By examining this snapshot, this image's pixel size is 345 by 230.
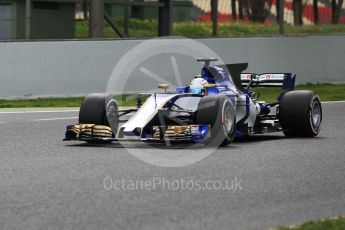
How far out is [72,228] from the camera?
7.52 meters

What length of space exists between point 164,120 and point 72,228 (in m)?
5.68

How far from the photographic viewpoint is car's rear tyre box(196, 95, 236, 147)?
12.8 meters

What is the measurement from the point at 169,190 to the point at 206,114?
3495 mm

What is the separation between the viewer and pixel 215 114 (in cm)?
1280

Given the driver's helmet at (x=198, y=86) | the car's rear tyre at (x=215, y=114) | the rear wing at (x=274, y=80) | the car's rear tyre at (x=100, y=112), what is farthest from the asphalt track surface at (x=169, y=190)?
the rear wing at (x=274, y=80)

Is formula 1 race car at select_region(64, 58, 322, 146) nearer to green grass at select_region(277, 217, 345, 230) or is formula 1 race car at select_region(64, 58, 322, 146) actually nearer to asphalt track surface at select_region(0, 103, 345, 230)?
asphalt track surface at select_region(0, 103, 345, 230)

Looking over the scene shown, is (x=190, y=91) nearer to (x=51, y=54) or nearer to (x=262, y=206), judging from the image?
(x=262, y=206)

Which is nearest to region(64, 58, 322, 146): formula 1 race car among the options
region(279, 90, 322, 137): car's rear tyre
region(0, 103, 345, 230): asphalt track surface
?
region(279, 90, 322, 137): car's rear tyre

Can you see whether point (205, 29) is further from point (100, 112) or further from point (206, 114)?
point (206, 114)

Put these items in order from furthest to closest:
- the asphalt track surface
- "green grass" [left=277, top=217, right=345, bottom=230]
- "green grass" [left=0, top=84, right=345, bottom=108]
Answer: "green grass" [left=0, top=84, right=345, bottom=108] → the asphalt track surface → "green grass" [left=277, top=217, right=345, bottom=230]

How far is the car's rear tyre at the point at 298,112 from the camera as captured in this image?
14.4 meters

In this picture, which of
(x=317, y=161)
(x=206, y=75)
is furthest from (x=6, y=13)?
(x=317, y=161)

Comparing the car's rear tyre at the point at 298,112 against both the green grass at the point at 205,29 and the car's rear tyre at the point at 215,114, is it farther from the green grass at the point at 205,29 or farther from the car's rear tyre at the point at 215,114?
the green grass at the point at 205,29

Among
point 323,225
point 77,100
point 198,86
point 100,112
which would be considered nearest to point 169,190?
point 323,225
